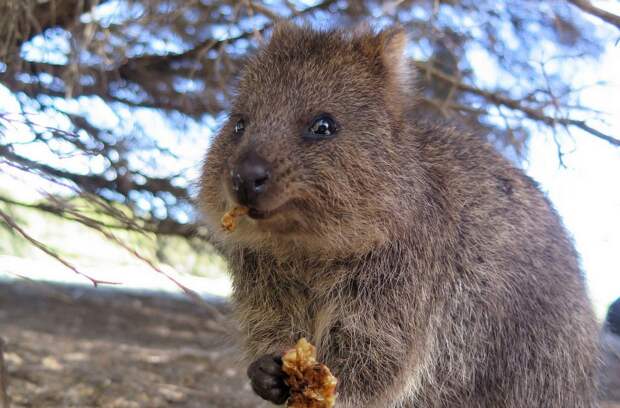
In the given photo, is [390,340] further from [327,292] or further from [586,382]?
[586,382]

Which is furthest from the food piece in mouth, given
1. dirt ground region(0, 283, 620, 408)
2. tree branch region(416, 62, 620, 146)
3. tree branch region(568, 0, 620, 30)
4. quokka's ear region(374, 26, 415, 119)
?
tree branch region(416, 62, 620, 146)

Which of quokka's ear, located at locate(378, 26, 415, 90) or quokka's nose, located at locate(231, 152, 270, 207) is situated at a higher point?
quokka's ear, located at locate(378, 26, 415, 90)

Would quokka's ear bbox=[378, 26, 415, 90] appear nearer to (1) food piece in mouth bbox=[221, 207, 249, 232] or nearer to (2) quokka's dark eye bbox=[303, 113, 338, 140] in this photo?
(2) quokka's dark eye bbox=[303, 113, 338, 140]

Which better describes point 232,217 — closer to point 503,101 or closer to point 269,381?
point 269,381

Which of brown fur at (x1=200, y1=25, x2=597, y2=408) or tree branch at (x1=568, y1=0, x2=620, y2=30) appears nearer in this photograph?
brown fur at (x1=200, y1=25, x2=597, y2=408)

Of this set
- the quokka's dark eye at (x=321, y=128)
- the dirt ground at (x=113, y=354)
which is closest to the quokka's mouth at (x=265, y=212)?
the quokka's dark eye at (x=321, y=128)

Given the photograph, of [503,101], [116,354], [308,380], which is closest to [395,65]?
[308,380]

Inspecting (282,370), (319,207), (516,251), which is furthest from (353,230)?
(516,251)
